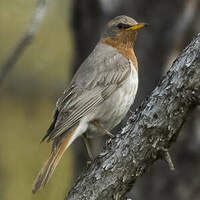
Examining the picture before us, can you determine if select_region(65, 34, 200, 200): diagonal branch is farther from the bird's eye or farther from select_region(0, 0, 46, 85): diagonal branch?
the bird's eye

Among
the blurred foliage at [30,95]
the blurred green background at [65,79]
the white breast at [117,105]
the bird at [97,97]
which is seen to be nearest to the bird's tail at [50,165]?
the bird at [97,97]

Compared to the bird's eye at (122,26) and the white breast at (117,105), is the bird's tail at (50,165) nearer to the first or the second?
the white breast at (117,105)

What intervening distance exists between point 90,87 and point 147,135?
159 cm

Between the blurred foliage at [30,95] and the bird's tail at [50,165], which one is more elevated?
the bird's tail at [50,165]

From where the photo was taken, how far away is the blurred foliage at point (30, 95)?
873 centimetres

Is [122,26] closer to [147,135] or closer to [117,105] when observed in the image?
[117,105]

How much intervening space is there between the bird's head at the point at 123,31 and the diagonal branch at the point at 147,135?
2.12 meters

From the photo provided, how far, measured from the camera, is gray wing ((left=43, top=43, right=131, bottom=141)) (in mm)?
5086

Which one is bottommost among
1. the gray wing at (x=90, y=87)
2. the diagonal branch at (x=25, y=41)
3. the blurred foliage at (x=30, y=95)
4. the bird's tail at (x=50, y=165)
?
the blurred foliage at (x=30, y=95)

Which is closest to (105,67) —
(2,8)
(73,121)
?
(73,121)

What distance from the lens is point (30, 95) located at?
10.1m

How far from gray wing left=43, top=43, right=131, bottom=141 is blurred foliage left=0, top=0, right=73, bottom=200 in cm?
272

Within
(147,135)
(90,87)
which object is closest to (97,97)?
(90,87)

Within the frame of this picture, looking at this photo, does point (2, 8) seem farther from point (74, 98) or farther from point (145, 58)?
point (74, 98)
